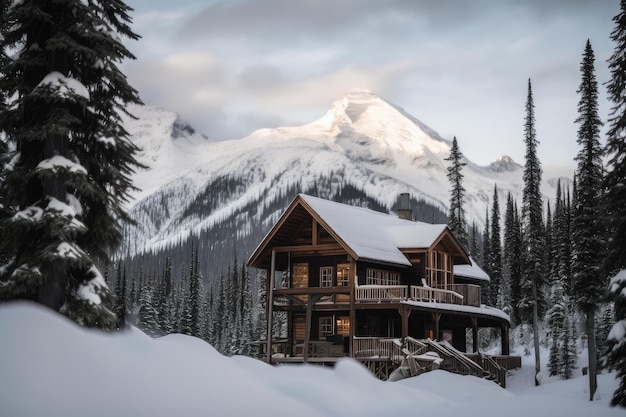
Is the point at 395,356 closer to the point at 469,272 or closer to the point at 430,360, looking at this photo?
the point at 430,360

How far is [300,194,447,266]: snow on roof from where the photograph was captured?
3822 centimetres

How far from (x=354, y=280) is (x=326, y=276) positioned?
13.1 feet

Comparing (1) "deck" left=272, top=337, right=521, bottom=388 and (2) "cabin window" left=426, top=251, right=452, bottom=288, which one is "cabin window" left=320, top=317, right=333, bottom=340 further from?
(2) "cabin window" left=426, top=251, right=452, bottom=288

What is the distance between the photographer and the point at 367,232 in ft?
136

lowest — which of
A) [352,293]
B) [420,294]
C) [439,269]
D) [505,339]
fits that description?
[505,339]

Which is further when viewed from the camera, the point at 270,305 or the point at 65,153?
the point at 270,305

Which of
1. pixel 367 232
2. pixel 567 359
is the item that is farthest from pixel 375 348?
pixel 567 359

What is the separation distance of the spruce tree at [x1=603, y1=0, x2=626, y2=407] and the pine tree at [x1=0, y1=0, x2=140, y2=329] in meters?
15.4

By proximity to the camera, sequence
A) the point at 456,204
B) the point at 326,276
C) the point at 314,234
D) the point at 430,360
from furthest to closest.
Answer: the point at 456,204
the point at 326,276
the point at 314,234
the point at 430,360

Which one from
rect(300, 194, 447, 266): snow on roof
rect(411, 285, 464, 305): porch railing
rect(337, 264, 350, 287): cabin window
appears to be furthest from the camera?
rect(337, 264, 350, 287): cabin window

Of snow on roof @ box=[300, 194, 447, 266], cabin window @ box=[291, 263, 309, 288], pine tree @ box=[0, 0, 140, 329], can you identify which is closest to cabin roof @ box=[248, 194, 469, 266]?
snow on roof @ box=[300, 194, 447, 266]

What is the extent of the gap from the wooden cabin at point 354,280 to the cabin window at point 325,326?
61mm

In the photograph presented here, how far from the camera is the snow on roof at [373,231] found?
125ft

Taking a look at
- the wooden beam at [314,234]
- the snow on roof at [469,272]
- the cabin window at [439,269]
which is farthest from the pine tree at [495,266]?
the wooden beam at [314,234]
